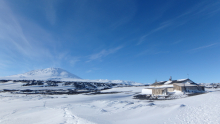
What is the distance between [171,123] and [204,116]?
408cm

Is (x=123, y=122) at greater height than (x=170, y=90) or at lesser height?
lesser

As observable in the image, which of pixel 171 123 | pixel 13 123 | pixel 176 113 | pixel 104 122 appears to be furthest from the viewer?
pixel 176 113

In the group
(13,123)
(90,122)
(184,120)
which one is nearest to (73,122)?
A: (90,122)

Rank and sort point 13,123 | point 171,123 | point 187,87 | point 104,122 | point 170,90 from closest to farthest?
1. point 171,123
2. point 104,122
3. point 13,123
4. point 187,87
5. point 170,90

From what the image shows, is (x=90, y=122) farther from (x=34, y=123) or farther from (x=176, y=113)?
(x=176, y=113)

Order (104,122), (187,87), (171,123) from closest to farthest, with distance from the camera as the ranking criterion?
(171,123) → (104,122) → (187,87)

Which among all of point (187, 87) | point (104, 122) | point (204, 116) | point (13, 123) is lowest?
point (13, 123)

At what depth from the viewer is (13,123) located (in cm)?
1364

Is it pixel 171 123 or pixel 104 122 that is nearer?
pixel 171 123

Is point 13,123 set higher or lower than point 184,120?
lower

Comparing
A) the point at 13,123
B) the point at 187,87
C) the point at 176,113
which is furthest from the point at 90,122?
the point at 187,87

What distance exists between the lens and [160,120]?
12891mm

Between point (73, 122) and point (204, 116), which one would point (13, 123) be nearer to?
point (73, 122)

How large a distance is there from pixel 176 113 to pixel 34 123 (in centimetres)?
1626
